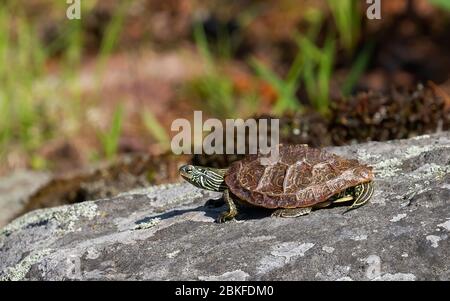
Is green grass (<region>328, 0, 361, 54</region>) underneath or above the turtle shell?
above

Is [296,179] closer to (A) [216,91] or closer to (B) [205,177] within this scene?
(B) [205,177]

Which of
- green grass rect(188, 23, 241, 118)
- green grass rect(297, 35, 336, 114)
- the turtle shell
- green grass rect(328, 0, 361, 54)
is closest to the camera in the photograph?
the turtle shell

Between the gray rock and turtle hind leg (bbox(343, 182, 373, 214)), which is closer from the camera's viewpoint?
the gray rock

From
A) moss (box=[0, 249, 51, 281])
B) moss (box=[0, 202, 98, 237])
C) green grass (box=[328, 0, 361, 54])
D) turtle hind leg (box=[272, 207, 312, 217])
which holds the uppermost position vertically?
green grass (box=[328, 0, 361, 54])

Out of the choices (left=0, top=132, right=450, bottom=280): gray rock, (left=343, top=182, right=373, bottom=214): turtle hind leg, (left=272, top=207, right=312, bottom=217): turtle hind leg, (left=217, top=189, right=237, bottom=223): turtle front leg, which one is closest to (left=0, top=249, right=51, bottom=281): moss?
(left=0, top=132, right=450, bottom=280): gray rock

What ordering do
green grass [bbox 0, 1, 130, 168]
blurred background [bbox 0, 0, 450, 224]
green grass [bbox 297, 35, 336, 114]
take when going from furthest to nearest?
green grass [bbox 0, 1, 130, 168] < green grass [bbox 297, 35, 336, 114] < blurred background [bbox 0, 0, 450, 224]

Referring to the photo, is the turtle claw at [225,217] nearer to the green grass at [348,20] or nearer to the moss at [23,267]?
the moss at [23,267]

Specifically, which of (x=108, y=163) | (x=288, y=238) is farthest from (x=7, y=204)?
(x=288, y=238)

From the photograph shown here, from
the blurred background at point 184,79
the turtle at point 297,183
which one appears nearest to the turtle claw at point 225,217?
the turtle at point 297,183

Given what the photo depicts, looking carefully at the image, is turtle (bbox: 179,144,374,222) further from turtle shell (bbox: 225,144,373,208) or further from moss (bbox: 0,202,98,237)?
moss (bbox: 0,202,98,237)
